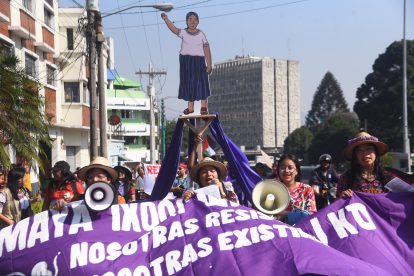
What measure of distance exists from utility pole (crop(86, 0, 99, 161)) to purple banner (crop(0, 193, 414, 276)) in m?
11.2

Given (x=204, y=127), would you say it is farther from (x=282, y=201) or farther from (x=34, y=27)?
(x=34, y=27)

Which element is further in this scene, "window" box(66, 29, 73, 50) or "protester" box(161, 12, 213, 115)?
"window" box(66, 29, 73, 50)

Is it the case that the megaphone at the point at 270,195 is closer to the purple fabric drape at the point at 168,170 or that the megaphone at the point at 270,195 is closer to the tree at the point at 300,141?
the purple fabric drape at the point at 168,170

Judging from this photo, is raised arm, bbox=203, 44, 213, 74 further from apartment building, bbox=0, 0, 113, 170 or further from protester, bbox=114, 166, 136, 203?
apartment building, bbox=0, 0, 113, 170

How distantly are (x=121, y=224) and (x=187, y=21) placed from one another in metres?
4.32

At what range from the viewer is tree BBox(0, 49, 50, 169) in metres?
10.4

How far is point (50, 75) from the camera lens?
25828mm

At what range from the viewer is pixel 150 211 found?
5180 millimetres

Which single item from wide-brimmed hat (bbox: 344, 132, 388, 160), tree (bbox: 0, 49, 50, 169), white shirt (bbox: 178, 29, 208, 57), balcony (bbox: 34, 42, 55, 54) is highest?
balcony (bbox: 34, 42, 55, 54)

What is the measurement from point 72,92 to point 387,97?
98.6 feet

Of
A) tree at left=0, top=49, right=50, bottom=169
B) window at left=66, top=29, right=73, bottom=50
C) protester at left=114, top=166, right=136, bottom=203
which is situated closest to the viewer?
protester at left=114, top=166, right=136, bottom=203

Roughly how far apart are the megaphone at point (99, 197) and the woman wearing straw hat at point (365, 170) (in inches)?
86.3

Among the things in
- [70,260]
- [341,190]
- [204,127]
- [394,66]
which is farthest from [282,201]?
[394,66]

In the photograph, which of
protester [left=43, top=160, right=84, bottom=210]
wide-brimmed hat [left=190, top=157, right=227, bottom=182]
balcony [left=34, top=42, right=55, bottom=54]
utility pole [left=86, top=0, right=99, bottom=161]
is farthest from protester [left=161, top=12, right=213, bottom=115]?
balcony [left=34, top=42, right=55, bottom=54]
